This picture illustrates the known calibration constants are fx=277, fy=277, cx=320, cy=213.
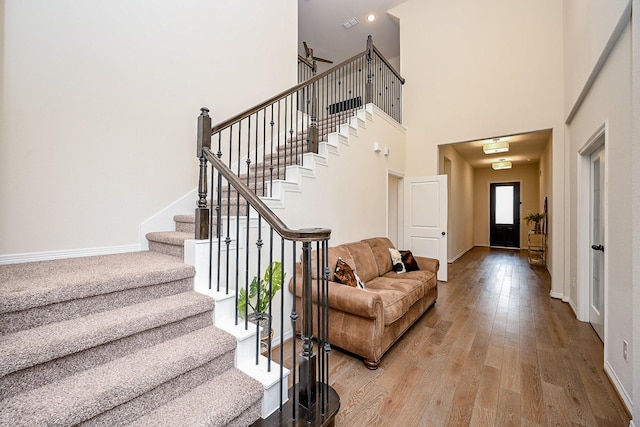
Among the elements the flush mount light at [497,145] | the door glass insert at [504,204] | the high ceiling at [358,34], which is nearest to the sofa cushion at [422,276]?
the high ceiling at [358,34]

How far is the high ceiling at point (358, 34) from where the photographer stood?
6066mm

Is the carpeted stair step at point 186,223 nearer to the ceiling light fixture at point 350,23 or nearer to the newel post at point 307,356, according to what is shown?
the newel post at point 307,356

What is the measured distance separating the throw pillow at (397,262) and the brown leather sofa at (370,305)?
0.88 ft

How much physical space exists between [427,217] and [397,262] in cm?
153

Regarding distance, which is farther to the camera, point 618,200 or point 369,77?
point 369,77

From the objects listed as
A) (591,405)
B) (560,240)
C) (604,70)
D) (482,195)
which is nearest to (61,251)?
(591,405)

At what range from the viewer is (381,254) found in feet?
13.7

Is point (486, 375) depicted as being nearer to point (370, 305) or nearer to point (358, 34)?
point (370, 305)

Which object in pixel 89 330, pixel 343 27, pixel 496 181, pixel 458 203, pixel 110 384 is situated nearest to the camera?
pixel 110 384

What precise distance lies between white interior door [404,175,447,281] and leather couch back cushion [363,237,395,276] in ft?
4.29

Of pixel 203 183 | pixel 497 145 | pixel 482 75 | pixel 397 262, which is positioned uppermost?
pixel 482 75

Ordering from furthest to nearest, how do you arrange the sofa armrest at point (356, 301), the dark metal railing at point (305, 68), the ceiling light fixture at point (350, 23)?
the ceiling light fixture at point (350, 23) < the dark metal railing at point (305, 68) < the sofa armrest at point (356, 301)

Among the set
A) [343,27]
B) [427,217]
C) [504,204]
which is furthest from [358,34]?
[504,204]

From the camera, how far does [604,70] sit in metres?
2.47
